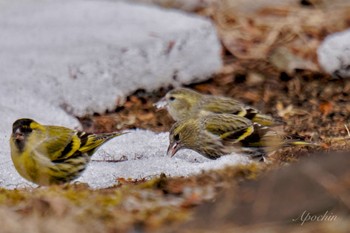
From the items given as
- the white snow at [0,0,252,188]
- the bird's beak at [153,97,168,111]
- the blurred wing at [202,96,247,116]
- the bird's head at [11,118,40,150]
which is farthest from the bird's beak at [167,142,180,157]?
the bird's beak at [153,97,168,111]

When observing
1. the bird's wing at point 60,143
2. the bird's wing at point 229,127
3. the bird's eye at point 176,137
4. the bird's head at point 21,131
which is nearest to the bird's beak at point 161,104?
the bird's wing at point 229,127

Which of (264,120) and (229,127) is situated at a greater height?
(229,127)

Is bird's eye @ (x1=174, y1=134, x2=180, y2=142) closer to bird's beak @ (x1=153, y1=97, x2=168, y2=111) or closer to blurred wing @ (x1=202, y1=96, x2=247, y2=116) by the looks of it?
blurred wing @ (x1=202, y1=96, x2=247, y2=116)

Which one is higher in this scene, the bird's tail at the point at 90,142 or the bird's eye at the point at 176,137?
the bird's tail at the point at 90,142

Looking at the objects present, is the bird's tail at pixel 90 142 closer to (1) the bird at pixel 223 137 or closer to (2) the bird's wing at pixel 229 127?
(1) the bird at pixel 223 137

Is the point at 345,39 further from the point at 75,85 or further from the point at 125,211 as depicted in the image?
the point at 125,211

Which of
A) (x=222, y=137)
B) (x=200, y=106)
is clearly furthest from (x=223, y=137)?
(x=200, y=106)
